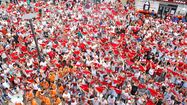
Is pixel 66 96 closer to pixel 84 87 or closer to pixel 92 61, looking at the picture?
pixel 84 87

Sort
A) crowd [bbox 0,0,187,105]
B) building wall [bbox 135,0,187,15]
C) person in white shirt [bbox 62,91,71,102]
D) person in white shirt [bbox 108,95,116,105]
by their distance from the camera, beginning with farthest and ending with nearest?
building wall [bbox 135,0,187,15] < crowd [bbox 0,0,187,105] < person in white shirt [bbox 62,91,71,102] < person in white shirt [bbox 108,95,116,105]

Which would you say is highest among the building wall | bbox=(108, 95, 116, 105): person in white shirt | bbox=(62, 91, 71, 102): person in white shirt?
the building wall

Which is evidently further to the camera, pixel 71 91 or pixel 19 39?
pixel 19 39

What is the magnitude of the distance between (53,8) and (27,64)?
1245cm

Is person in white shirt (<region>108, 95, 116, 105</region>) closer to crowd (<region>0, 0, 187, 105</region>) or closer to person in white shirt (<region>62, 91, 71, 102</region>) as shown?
crowd (<region>0, 0, 187, 105</region>)

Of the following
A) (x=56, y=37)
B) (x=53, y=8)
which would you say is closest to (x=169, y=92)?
(x=56, y=37)

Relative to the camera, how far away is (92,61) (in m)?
14.8

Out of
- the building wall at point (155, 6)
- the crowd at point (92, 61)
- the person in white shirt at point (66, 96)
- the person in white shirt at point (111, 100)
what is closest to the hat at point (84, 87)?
the crowd at point (92, 61)

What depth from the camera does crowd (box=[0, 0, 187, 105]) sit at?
12.3 meters

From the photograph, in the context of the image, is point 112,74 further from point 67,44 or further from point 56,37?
point 56,37

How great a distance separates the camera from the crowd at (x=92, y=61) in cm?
1231

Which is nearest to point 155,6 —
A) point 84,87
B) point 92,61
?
point 92,61

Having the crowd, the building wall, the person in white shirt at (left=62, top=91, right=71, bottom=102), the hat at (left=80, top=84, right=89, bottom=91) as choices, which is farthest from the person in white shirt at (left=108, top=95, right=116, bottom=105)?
the building wall

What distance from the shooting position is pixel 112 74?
45.3 ft
